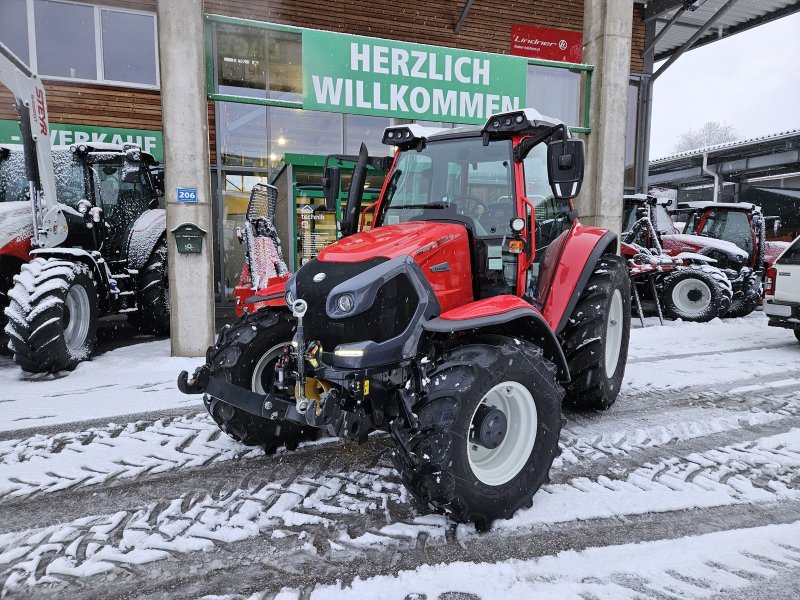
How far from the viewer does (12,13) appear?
10.9 meters

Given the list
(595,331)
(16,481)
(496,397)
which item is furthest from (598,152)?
(16,481)

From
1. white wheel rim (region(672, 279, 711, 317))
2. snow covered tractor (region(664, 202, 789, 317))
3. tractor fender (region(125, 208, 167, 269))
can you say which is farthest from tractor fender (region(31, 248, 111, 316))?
snow covered tractor (region(664, 202, 789, 317))

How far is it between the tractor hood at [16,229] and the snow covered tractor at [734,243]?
34.4 ft

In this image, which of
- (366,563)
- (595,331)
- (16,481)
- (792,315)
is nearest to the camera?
(366,563)

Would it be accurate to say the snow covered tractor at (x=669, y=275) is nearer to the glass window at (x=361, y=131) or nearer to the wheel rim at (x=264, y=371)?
A: the glass window at (x=361, y=131)

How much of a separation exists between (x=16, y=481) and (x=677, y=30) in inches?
689

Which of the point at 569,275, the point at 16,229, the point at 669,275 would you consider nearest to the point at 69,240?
the point at 16,229

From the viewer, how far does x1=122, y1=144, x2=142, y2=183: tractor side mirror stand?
731cm

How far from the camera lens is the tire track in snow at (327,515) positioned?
8.18 ft

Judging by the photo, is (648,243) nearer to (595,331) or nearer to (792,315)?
(792,315)

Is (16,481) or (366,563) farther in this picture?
(16,481)

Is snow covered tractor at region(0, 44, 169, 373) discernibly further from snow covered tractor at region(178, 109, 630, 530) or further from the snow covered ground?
snow covered tractor at region(178, 109, 630, 530)

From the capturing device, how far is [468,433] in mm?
2596

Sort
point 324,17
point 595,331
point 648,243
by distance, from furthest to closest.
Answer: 1. point 324,17
2. point 648,243
3. point 595,331
